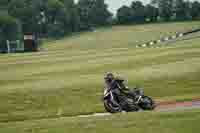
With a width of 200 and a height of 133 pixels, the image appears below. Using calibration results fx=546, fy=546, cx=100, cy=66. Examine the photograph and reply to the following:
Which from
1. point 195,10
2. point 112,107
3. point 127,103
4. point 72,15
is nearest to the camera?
point 112,107

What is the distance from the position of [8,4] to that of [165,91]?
137399mm

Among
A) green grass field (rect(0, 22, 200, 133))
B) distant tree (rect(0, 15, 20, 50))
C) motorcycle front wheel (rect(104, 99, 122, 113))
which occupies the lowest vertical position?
distant tree (rect(0, 15, 20, 50))

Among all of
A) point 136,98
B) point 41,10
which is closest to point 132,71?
point 136,98

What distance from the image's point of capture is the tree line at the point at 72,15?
514 ft

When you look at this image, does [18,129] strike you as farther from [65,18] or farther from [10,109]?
[65,18]

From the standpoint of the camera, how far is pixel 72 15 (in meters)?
162

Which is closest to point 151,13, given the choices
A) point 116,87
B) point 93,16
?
point 93,16

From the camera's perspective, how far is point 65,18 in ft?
520

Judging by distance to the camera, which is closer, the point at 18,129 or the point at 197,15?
the point at 18,129

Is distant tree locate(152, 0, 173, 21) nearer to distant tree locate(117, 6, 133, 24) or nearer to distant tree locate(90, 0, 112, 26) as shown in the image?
distant tree locate(117, 6, 133, 24)

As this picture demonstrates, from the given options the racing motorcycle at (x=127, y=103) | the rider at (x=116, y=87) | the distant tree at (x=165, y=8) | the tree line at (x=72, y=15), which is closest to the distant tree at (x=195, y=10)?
the tree line at (x=72, y=15)

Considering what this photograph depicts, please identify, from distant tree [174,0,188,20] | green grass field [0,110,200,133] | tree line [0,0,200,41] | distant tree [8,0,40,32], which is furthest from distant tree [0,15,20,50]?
green grass field [0,110,200,133]

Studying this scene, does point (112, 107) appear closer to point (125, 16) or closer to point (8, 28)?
point (8, 28)

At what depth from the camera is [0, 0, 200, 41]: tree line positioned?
157 meters
